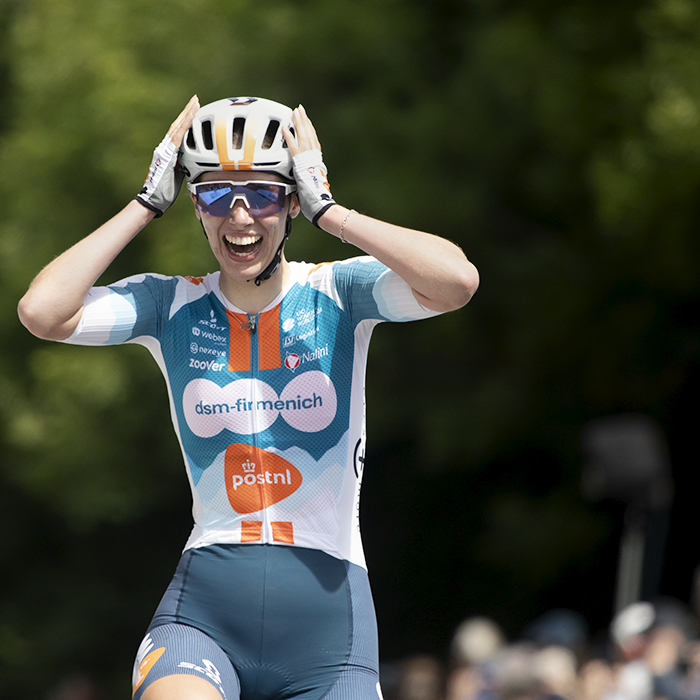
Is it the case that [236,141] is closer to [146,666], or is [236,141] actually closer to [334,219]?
[334,219]

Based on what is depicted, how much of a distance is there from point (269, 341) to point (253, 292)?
0.16m

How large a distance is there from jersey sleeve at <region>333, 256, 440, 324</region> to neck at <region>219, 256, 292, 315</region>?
0.17m

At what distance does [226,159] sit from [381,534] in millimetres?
9480

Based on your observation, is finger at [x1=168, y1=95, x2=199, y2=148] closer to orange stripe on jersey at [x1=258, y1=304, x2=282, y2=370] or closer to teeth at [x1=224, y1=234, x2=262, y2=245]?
teeth at [x1=224, y1=234, x2=262, y2=245]

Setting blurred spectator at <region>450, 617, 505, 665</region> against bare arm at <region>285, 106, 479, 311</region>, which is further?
blurred spectator at <region>450, 617, 505, 665</region>

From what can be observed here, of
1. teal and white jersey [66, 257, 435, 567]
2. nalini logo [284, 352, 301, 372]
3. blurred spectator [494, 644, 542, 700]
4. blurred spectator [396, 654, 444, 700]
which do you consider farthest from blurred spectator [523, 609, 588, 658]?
nalini logo [284, 352, 301, 372]

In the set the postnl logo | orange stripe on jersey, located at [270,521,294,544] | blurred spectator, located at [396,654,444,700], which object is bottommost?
blurred spectator, located at [396,654,444,700]

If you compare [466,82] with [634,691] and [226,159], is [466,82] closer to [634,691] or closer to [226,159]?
[634,691]

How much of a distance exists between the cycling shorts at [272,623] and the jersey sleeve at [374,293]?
0.69 meters

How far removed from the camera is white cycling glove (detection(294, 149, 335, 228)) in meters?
2.79

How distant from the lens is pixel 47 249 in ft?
32.6

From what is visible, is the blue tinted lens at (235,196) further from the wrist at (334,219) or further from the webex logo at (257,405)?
the webex logo at (257,405)

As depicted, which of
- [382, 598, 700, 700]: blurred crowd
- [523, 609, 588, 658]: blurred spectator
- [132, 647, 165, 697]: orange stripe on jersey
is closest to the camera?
[132, 647, 165, 697]: orange stripe on jersey

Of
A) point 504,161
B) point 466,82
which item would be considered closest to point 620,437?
point 504,161
